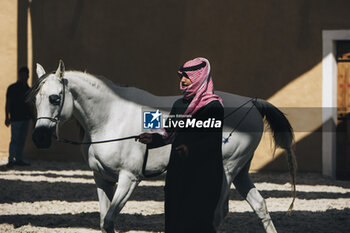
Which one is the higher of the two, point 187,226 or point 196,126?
point 196,126

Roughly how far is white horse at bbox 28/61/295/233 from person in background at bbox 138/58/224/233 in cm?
72

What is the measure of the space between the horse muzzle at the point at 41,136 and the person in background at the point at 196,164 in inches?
49.1

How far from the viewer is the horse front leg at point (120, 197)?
532cm

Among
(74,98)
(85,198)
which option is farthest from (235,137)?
(85,198)

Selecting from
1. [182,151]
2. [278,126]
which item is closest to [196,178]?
[182,151]

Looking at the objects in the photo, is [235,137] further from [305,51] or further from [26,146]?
[26,146]

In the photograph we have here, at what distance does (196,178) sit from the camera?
468cm

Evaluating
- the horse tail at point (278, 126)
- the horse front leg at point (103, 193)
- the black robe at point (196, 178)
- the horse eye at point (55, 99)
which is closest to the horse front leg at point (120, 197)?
the horse front leg at point (103, 193)

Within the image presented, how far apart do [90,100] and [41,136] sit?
0.68 metres

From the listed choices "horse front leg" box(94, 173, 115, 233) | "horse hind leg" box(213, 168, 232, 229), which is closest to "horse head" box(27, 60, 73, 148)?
"horse front leg" box(94, 173, 115, 233)

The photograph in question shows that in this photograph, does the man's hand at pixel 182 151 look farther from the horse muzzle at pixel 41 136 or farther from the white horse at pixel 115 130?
the horse muzzle at pixel 41 136

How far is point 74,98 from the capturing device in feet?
18.1

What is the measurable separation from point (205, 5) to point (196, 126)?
767 cm

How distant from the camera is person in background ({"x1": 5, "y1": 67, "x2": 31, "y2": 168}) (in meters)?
11.4
